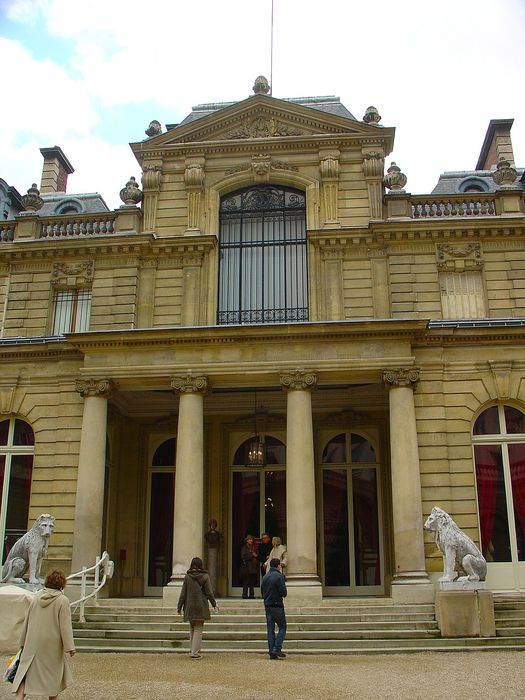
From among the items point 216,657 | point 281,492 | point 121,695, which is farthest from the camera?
point 281,492

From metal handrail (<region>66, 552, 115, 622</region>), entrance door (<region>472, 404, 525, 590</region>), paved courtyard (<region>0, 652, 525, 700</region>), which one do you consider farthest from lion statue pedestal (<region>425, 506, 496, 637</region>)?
metal handrail (<region>66, 552, 115, 622</region>)

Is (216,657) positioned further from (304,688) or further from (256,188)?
(256,188)

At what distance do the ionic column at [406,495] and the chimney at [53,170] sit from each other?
15724 millimetres

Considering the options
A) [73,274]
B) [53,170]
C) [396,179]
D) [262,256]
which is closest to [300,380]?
[262,256]

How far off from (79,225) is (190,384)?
22.9ft

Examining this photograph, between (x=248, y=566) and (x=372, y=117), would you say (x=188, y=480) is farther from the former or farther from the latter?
(x=372, y=117)

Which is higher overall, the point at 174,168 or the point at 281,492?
the point at 174,168

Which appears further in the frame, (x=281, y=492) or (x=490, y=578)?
(x=281, y=492)

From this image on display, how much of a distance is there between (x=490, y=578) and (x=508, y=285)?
25.3 feet

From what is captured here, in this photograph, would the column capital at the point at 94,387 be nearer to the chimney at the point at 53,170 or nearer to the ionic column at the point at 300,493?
the ionic column at the point at 300,493

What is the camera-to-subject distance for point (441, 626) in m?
13.9

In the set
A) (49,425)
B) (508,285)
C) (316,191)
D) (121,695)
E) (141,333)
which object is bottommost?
(121,695)

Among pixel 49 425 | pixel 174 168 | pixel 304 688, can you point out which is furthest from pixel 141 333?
pixel 304 688

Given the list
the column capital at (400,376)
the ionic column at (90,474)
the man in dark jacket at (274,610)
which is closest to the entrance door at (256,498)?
the ionic column at (90,474)
